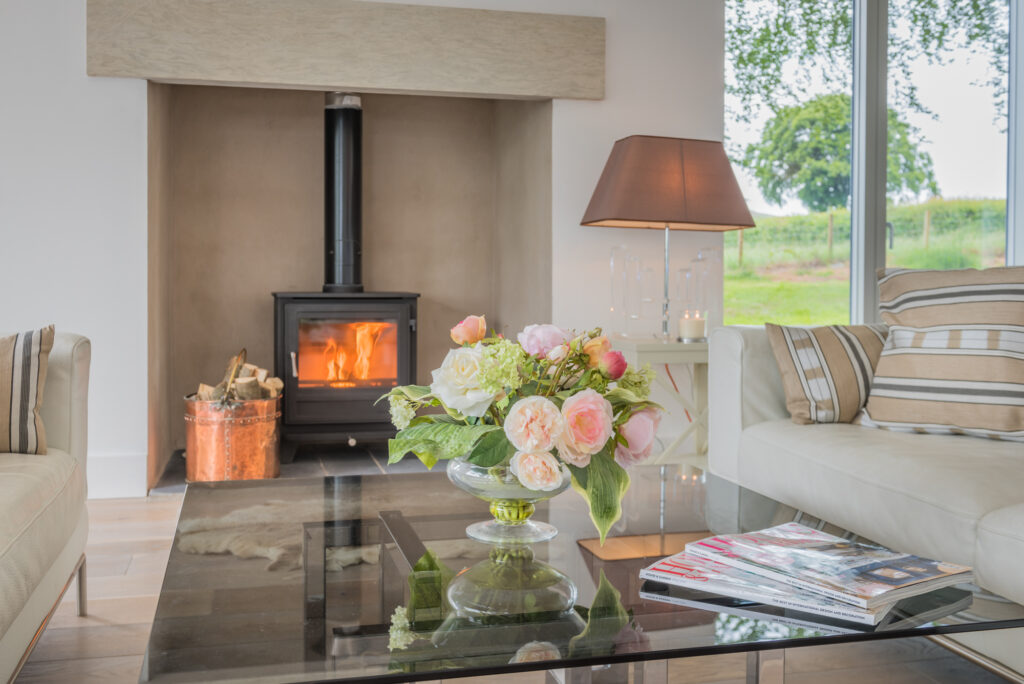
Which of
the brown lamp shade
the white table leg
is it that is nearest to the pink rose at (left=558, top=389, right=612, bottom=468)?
the white table leg

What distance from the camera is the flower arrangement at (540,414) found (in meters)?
1.26

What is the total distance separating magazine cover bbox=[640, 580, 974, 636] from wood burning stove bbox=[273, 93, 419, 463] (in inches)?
118

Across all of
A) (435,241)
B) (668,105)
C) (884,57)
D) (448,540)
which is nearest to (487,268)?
(435,241)

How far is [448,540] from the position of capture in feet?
4.93

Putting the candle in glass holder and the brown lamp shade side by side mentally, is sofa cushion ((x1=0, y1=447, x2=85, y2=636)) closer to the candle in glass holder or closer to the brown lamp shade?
the brown lamp shade

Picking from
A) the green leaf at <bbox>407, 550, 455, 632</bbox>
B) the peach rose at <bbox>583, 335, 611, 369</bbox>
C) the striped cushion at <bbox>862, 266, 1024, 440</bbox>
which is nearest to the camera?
the green leaf at <bbox>407, 550, 455, 632</bbox>

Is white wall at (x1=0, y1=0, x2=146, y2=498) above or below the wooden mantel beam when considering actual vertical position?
below

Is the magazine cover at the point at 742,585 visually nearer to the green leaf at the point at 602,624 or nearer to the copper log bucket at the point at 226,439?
the green leaf at the point at 602,624

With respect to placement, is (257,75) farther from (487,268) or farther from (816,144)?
(816,144)

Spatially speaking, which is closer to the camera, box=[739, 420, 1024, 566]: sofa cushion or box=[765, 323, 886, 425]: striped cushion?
box=[739, 420, 1024, 566]: sofa cushion

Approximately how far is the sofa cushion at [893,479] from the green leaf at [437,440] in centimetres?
103

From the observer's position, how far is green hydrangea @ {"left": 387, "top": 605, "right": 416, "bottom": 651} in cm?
106

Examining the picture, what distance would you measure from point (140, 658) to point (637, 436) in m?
1.25

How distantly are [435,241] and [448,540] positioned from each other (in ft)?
11.4
